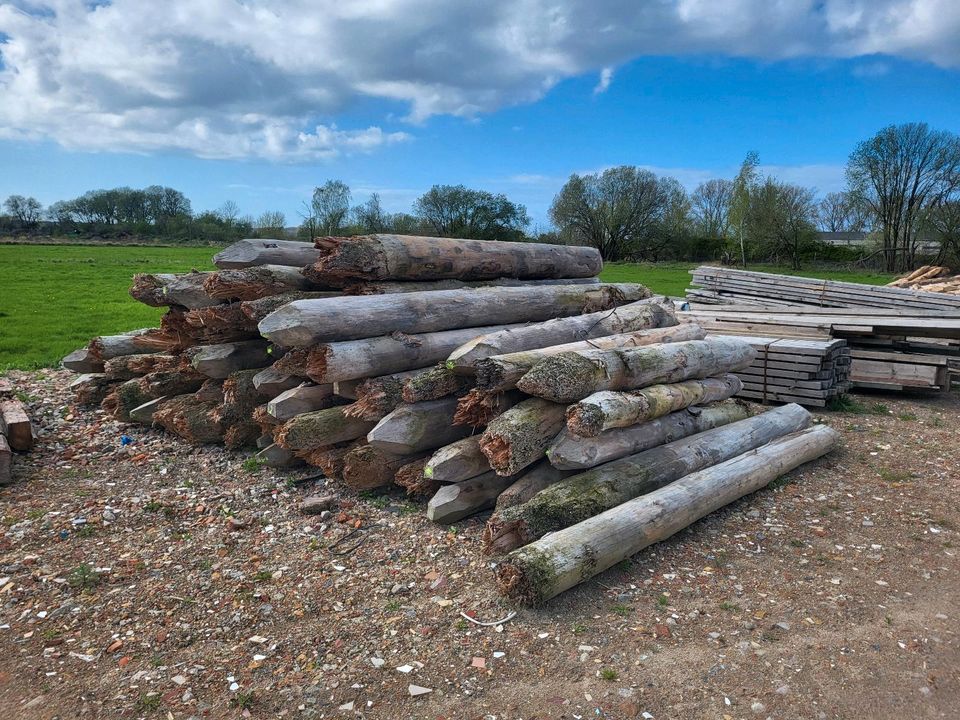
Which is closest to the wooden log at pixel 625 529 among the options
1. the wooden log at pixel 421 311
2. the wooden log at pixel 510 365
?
the wooden log at pixel 510 365

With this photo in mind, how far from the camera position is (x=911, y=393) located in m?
10.9

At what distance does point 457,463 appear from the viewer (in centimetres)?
552

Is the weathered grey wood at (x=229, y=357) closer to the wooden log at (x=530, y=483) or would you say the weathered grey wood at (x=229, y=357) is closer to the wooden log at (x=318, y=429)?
→ the wooden log at (x=318, y=429)

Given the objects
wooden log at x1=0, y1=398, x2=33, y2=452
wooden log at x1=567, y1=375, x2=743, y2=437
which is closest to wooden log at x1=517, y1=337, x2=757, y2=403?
wooden log at x1=567, y1=375, x2=743, y2=437

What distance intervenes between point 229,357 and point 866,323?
984cm

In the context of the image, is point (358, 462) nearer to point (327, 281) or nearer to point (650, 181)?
point (327, 281)

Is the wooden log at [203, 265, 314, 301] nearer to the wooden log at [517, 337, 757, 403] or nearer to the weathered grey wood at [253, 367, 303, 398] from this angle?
the weathered grey wood at [253, 367, 303, 398]

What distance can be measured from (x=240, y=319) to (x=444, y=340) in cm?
228

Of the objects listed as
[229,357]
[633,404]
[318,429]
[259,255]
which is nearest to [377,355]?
[318,429]

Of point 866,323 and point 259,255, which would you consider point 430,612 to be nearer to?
point 259,255

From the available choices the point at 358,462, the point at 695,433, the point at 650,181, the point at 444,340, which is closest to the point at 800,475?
the point at 695,433

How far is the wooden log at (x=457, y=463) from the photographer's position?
548 cm

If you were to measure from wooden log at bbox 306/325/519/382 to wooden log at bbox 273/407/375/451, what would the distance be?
39 centimetres

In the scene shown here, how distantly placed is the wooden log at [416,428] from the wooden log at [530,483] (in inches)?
35.6
